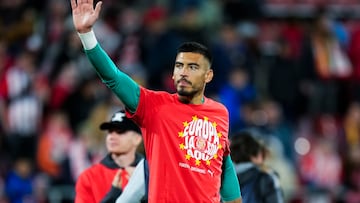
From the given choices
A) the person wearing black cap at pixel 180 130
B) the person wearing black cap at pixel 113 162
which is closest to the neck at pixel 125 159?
the person wearing black cap at pixel 113 162

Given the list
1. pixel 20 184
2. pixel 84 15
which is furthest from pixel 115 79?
pixel 20 184

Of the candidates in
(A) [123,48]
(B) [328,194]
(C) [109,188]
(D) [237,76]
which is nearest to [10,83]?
(A) [123,48]

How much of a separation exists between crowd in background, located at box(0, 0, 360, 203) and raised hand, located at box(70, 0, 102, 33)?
302 inches

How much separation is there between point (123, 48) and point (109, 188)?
8151 millimetres

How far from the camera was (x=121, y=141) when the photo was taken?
8.35m

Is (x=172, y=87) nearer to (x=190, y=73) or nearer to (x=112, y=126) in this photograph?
(x=112, y=126)

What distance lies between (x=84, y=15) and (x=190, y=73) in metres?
0.80

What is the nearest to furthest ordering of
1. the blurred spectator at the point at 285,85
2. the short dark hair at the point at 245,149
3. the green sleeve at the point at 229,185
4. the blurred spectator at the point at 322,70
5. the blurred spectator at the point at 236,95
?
the green sleeve at the point at 229,185 < the short dark hair at the point at 245,149 < the blurred spectator at the point at 236,95 < the blurred spectator at the point at 285,85 < the blurred spectator at the point at 322,70

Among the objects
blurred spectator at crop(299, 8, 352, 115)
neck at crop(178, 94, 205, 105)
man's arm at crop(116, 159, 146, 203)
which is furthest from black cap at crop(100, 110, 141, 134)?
blurred spectator at crop(299, 8, 352, 115)

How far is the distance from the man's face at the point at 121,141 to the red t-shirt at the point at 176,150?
58.5 inches

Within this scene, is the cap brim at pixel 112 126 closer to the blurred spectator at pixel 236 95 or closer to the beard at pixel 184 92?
the beard at pixel 184 92

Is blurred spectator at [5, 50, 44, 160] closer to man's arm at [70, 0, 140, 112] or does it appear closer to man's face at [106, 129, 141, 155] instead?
man's face at [106, 129, 141, 155]

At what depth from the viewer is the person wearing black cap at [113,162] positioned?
8234 millimetres

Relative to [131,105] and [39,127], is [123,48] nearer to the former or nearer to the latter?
[39,127]
